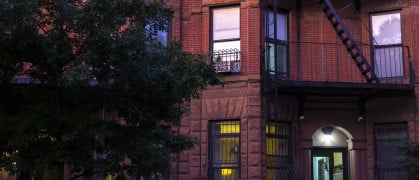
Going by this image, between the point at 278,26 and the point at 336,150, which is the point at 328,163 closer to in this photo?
the point at 336,150

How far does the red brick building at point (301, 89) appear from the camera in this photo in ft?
49.5

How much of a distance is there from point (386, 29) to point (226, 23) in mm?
4426

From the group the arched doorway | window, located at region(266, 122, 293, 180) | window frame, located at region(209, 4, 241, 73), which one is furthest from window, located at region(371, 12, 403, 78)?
window frame, located at region(209, 4, 241, 73)

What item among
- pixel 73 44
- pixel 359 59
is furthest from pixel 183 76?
pixel 359 59

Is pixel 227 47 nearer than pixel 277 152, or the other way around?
pixel 277 152

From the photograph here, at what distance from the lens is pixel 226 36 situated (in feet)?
52.4

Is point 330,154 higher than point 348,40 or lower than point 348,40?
lower

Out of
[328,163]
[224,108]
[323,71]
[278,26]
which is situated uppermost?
Answer: [278,26]

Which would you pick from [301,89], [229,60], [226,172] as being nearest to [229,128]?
[226,172]

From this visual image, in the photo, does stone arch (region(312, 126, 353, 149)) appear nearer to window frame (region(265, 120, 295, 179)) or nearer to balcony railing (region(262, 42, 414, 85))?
window frame (region(265, 120, 295, 179))

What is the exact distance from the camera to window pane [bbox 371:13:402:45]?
16125 millimetres

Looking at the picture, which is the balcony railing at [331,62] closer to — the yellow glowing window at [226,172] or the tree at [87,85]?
the yellow glowing window at [226,172]

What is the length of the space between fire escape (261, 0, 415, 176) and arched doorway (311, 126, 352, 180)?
1024 mm

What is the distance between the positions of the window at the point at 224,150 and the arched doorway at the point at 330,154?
8.09ft
